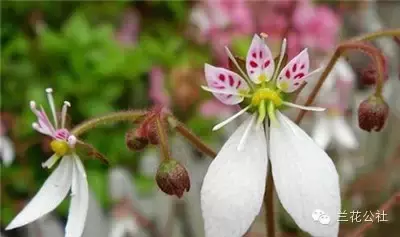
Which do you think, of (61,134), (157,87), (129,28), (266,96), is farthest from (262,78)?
(129,28)

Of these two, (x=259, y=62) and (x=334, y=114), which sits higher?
(x=259, y=62)

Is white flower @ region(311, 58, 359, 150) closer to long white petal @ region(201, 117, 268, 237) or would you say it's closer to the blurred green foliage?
the blurred green foliage

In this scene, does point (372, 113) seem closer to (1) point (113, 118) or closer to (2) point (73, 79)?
(1) point (113, 118)

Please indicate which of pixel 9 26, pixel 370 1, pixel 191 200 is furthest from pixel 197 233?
pixel 370 1

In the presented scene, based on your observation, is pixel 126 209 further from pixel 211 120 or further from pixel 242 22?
pixel 242 22

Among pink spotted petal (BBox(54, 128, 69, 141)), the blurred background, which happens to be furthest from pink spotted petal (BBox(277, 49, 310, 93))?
the blurred background

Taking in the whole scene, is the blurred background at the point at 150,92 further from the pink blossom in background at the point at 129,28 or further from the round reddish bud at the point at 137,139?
the round reddish bud at the point at 137,139

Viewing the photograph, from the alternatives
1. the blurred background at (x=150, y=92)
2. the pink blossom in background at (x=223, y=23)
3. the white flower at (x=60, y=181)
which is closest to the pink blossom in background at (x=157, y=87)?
the blurred background at (x=150, y=92)
